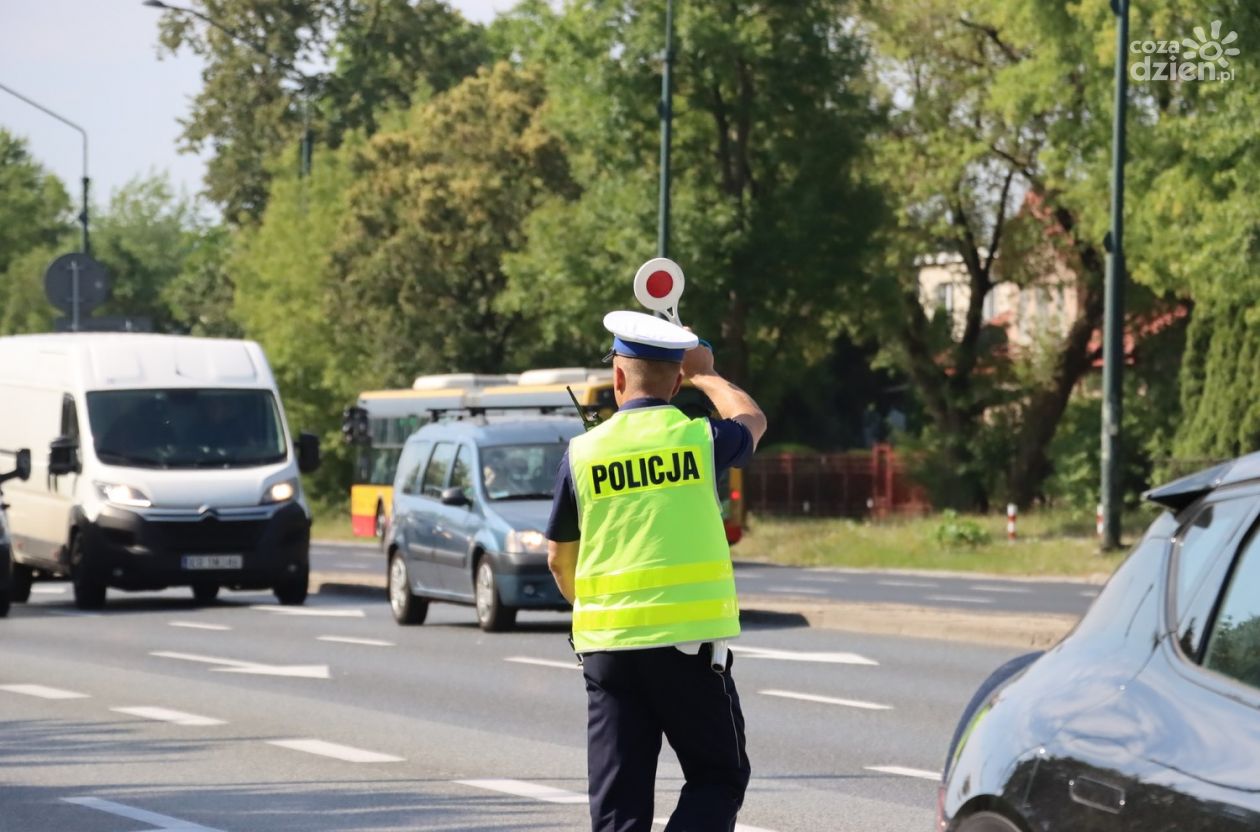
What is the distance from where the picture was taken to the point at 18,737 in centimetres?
1252

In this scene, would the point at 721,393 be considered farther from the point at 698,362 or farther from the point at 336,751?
the point at 336,751

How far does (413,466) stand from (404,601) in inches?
59.0

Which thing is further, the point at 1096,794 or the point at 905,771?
the point at 905,771

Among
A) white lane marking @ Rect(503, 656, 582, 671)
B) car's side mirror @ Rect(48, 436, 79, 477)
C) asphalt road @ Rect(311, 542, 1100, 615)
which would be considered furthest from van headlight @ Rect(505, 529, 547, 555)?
car's side mirror @ Rect(48, 436, 79, 477)

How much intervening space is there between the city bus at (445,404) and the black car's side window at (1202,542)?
29.9 m

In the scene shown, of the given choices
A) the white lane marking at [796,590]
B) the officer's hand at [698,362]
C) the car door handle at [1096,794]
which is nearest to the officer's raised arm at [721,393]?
the officer's hand at [698,362]

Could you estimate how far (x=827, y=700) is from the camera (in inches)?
562

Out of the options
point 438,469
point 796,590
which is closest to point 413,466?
point 438,469

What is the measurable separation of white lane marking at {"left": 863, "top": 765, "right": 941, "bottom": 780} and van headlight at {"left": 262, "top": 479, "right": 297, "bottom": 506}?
13586 millimetres

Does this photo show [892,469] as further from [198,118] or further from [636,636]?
[636,636]

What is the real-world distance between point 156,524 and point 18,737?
10.9m

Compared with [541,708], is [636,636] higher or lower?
higher

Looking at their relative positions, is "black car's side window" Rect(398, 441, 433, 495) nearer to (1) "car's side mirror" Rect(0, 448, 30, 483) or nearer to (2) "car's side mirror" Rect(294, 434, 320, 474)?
(2) "car's side mirror" Rect(294, 434, 320, 474)

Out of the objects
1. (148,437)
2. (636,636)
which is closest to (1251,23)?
(148,437)
